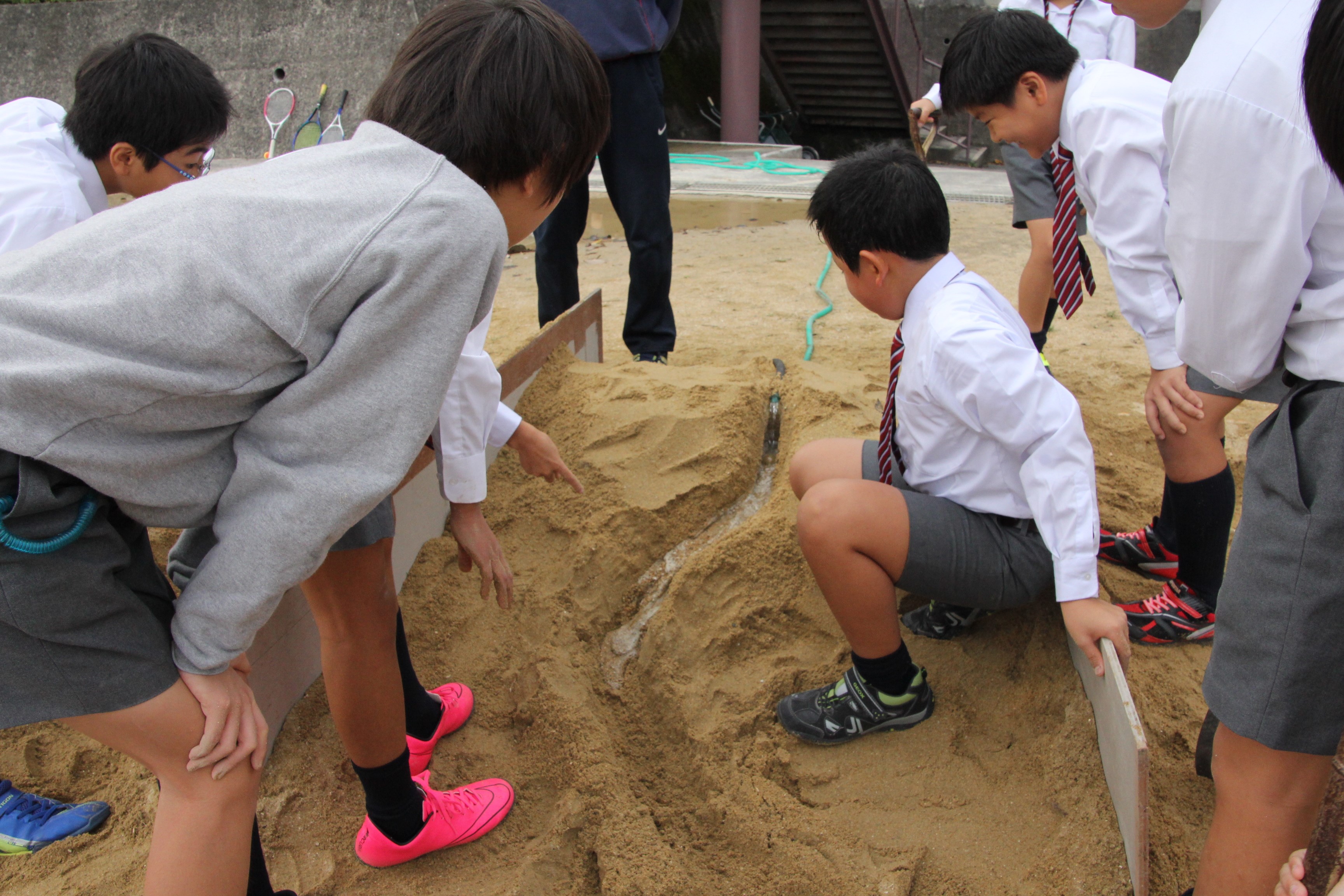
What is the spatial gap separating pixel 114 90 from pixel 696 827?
1.84 metres

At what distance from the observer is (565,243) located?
2961 millimetres

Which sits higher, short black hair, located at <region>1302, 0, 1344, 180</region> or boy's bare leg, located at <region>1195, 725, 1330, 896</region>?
short black hair, located at <region>1302, 0, 1344, 180</region>

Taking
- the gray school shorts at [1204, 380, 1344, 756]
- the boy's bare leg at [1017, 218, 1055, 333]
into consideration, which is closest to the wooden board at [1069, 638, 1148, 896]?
the gray school shorts at [1204, 380, 1344, 756]

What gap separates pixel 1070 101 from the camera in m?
1.86

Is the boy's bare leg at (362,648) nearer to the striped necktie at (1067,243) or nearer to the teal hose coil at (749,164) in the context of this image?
the striped necktie at (1067,243)

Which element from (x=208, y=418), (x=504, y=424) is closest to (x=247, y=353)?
(x=208, y=418)

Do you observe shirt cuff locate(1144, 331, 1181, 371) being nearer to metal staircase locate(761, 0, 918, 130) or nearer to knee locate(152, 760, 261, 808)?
knee locate(152, 760, 261, 808)

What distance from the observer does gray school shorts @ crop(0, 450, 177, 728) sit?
833 millimetres

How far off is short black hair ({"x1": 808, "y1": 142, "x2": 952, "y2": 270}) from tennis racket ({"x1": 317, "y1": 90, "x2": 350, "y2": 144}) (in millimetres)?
6176

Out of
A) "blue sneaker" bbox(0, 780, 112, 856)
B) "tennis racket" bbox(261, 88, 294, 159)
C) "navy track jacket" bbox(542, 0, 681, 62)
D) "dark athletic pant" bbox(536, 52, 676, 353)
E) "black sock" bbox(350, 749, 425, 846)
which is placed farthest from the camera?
"tennis racket" bbox(261, 88, 294, 159)

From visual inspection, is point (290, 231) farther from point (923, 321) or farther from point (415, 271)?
point (923, 321)

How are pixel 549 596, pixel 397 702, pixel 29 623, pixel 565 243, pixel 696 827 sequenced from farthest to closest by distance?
pixel 565 243 → pixel 549 596 → pixel 696 827 → pixel 397 702 → pixel 29 623

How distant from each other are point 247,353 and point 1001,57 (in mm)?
1741

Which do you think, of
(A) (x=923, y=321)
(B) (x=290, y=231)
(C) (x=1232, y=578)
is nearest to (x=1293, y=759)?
(C) (x=1232, y=578)
